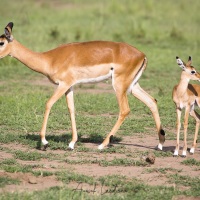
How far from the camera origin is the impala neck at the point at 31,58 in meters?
8.27

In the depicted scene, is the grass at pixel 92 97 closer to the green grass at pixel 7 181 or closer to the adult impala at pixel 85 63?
the green grass at pixel 7 181

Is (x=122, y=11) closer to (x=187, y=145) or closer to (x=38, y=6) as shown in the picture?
(x=38, y=6)

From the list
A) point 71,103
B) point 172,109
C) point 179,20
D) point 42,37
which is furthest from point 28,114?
point 179,20

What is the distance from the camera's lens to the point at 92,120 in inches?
377

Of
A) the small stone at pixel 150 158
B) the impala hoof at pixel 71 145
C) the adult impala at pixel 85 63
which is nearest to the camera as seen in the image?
the small stone at pixel 150 158

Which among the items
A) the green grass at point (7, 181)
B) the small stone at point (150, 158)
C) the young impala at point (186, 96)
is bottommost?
the green grass at point (7, 181)

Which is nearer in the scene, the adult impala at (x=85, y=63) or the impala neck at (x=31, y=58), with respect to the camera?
the adult impala at (x=85, y=63)

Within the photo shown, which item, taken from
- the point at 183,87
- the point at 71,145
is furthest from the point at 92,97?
the point at 183,87

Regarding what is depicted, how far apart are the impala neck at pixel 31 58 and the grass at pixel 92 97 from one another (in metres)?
0.87

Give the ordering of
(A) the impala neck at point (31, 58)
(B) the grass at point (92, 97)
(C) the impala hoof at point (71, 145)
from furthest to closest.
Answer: (A) the impala neck at point (31, 58), (C) the impala hoof at point (71, 145), (B) the grass at point (92, 97)

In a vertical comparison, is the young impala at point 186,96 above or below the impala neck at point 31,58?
below

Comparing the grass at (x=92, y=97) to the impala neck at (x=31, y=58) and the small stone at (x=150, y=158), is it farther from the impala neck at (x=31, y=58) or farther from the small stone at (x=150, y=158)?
the impala neck at (x=31, y=58)

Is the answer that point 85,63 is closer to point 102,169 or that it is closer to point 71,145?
point 71,145

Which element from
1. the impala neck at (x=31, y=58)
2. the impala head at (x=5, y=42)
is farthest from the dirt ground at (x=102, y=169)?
the impala head at (x=5, y=42)
